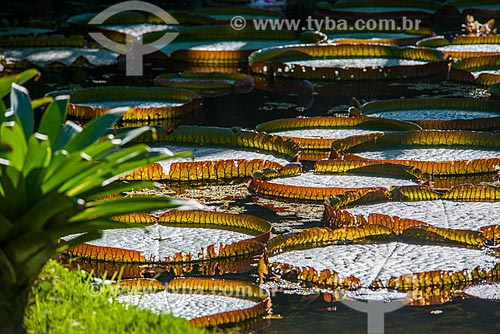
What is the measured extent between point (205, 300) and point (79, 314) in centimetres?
111

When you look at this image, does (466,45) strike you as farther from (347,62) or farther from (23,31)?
(23,31)

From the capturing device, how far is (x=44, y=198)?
3.55 metres

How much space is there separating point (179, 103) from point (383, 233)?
4448 millimetres

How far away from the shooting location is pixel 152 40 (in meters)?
13.5

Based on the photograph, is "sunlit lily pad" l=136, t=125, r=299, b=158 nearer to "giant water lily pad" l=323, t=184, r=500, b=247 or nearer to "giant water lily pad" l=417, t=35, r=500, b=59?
"giant water lily pad" l=323, t=184, r=500, b=247

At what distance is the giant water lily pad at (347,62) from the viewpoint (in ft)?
36.8

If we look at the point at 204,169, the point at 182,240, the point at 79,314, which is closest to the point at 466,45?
the point at 204,169

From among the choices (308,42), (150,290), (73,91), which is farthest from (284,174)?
(308,42)

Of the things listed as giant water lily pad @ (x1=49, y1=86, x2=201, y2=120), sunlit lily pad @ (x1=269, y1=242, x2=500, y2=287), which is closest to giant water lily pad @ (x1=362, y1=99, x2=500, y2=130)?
giant water lily pad @ (x1=49, y1=86, x2=201, y2=120)

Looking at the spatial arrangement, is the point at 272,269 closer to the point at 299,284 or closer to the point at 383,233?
the point at 299,284

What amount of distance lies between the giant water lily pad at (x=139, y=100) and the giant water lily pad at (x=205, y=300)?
469 cm

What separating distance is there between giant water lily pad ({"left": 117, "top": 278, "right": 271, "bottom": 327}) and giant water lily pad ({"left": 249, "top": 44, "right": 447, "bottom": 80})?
6.61m

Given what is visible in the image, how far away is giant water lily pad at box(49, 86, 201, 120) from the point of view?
9.40 meters

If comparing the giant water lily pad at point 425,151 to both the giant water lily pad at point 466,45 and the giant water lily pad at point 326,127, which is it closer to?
the giant water lily pad at point 326,127
